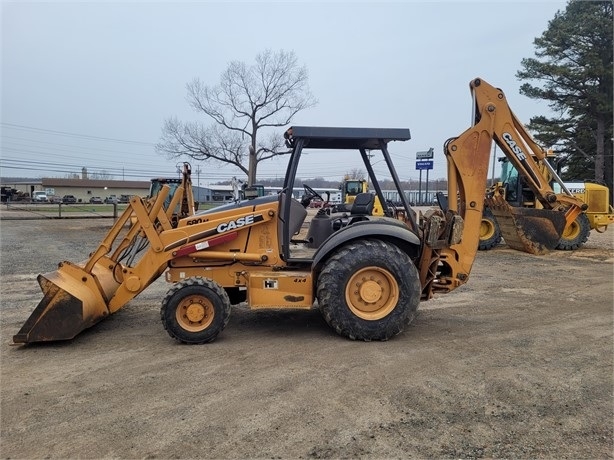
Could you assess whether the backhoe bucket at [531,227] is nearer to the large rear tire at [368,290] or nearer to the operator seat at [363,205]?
the operator seat at [363,205]

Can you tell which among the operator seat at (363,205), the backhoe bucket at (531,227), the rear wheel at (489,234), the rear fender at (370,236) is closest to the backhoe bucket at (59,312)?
the rear fender at (370,236)

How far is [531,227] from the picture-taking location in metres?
10.1

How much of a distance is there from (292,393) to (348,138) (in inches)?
115

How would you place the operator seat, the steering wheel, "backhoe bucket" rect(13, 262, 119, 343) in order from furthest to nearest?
the steering wheel
the operator seat
"backhoe bucket" rect(13, 262, 119, 343)

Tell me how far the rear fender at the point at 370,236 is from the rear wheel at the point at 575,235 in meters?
A: 10.3

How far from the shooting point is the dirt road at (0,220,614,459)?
3.18 meters

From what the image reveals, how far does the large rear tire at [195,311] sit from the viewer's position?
5.13m

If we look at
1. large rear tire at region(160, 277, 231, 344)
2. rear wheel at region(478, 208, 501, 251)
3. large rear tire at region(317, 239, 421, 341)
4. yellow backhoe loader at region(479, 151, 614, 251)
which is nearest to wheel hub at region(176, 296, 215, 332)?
large rear tire at region(160, 277, 231, 344)

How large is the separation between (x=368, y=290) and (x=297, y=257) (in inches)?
37.3

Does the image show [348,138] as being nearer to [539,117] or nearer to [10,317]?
[10,317]

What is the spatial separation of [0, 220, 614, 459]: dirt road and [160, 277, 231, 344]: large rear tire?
15 centimetres

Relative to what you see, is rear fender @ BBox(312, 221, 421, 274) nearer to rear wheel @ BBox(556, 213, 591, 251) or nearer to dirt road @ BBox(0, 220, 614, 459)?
dirt road @ BBox(0, 220, 614, 459)

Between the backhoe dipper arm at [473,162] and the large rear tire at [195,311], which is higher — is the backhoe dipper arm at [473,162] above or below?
above

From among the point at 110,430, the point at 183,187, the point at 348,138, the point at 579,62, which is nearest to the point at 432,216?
the point at 348,138
